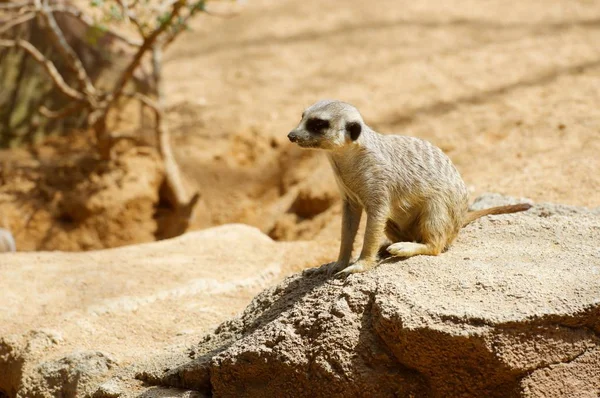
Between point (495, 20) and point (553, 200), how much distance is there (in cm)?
429

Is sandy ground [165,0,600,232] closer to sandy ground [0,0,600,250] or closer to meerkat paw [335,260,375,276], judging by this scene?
sandy ground [0,0,600,250]

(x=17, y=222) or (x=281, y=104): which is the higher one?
(x=281, y=104)

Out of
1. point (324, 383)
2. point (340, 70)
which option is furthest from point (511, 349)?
point (340, 70)

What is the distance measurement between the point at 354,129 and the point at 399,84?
4.70m

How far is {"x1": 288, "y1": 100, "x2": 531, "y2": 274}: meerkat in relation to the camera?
276 centimetres

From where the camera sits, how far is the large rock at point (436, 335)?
2.26 metres

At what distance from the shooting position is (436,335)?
226 cm

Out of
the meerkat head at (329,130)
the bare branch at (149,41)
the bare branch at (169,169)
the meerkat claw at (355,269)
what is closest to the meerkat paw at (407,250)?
the meerkat claw at (355,269)

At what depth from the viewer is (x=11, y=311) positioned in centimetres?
375

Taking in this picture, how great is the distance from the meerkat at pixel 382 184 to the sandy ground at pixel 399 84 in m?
2.17

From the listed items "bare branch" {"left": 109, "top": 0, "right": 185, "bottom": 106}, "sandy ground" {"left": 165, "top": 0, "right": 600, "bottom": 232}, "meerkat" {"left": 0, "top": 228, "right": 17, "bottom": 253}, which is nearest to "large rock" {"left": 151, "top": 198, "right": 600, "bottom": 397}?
"sandy ground" {"left": 165, "top": 0, "right": 600, "bottom": 232}

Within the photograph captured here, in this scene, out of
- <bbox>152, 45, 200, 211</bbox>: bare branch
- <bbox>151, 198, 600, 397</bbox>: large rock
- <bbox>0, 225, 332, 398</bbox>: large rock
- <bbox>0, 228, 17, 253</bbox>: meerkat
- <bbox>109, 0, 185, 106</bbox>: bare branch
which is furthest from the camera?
<bbox>152, 45, 200, 211</bbox>: bare branch

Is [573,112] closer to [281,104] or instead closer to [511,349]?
[281,104]

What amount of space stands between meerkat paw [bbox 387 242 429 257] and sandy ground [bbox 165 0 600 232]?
232 cm
